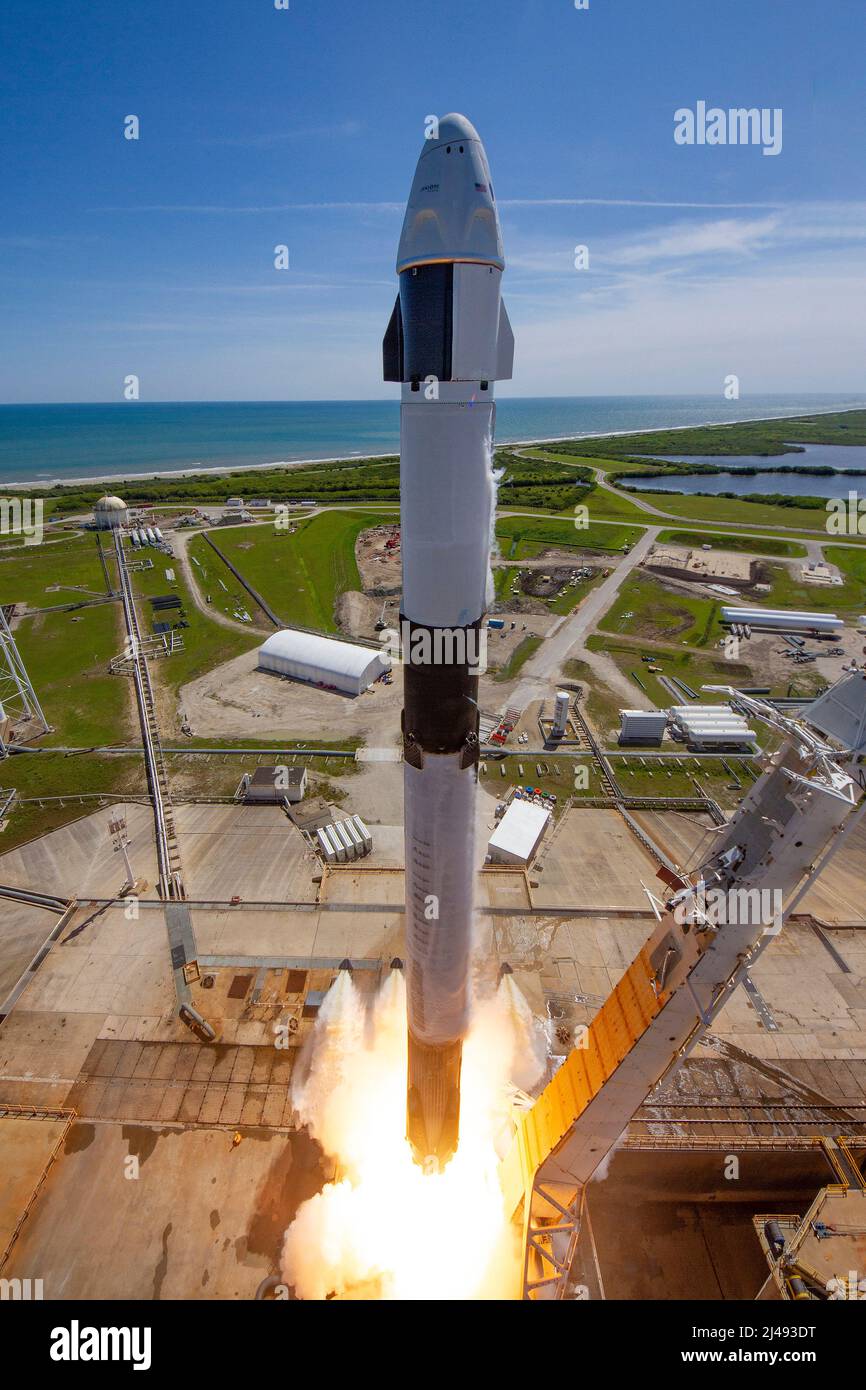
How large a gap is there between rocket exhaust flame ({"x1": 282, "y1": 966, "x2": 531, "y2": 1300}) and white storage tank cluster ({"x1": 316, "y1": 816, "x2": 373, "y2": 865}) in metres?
10.7

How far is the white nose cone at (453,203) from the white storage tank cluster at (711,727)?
37.1m

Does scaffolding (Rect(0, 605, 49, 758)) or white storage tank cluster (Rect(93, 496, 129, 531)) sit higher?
white storage tank cluster (Rect(93, 496, 129, 531))

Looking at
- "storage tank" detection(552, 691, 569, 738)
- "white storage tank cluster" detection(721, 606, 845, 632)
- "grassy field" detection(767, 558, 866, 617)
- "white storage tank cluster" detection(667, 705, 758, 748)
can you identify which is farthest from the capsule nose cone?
"grassy field" detection(767, 558, 866, 617)

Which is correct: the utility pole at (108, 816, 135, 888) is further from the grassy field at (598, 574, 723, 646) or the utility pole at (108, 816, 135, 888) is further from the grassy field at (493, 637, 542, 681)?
the grassy field at (598, 574, 723, 646)

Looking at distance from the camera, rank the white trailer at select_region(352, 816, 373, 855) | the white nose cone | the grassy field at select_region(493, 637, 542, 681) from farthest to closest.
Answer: the grassy field at select_region(493, 637, 542, 681) → the white trailer at select_region(352, 816, 373, 855) → the white nose cone

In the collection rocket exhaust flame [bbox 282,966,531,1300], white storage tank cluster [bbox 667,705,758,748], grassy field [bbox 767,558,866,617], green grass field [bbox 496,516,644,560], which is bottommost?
rocket exhaust flame [bbox 282,966,531,1300]

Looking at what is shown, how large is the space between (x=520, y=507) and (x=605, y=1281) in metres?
108

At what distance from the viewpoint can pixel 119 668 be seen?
51.4m

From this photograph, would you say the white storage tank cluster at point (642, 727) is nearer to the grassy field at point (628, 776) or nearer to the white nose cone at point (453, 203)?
the grassy field at point (628, 776)

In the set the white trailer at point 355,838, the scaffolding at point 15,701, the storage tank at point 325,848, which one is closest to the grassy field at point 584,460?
the scaffolding at point 15,701

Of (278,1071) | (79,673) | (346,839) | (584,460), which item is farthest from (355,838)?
(584,460)

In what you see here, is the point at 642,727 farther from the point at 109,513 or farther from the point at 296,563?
the point at 109,513

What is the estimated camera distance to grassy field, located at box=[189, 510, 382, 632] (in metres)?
65.0

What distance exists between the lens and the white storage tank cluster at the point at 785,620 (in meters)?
58.9
